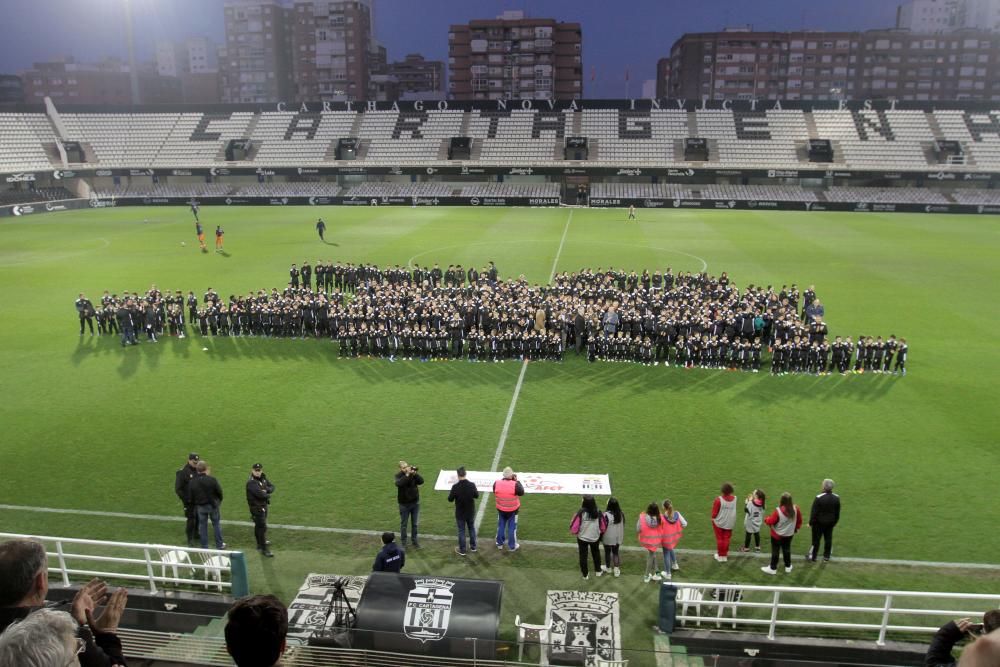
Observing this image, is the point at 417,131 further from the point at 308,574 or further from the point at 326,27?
the point at 308,574

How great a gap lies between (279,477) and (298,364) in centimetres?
760

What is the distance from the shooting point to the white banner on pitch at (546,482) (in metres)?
13.1

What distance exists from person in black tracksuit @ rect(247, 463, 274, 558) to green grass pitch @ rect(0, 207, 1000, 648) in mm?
390

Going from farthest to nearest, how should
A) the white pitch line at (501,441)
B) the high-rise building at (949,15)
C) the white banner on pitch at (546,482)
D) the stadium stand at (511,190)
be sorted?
1. the high-rise building at (949,15)
2. the stadium stand at (511,190)
3. the white banner on pitch at (546,482)
4. the white pitch line at (501,441)

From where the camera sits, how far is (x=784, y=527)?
10.4 metres

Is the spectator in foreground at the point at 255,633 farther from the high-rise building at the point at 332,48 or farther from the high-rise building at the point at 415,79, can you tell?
the high-rise building at the point at 415,79

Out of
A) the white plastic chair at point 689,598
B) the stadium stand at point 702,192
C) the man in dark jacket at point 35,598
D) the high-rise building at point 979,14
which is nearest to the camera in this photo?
the man in dark jacket at point 35,598

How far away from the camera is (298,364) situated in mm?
20938

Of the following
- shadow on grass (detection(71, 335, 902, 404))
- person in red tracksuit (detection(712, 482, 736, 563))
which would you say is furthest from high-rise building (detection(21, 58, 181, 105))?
person in red tracksuit (detection(712, 482, 736, 563))

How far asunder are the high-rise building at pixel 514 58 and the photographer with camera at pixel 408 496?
106m

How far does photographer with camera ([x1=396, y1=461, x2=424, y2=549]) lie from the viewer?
1096 centimetres

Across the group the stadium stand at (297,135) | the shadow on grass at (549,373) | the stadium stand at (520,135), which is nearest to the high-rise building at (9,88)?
the stadium stand at (520,135)

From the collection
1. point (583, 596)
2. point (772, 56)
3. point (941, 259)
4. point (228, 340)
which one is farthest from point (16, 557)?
point (772, 56)

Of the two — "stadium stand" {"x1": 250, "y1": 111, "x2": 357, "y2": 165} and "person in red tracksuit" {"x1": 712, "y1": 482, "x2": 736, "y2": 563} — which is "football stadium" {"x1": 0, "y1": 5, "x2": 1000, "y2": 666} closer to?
"person in red tracksuit" {"x1": 712, "y1": 482, "x2": 736, "y2": 563}
